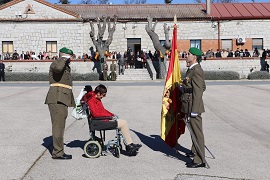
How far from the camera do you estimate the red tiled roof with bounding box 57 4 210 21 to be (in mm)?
45344

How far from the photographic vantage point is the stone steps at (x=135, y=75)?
122ft

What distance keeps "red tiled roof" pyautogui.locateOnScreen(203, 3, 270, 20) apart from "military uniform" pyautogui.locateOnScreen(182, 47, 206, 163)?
38.9 m

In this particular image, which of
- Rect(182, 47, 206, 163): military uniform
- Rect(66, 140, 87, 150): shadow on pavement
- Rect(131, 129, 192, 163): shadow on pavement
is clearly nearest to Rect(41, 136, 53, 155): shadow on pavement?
Rect(66, 140, 87, 150): shadow on pavement

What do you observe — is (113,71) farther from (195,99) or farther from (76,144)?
(195,99)

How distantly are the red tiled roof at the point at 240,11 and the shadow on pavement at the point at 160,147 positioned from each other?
36662 mm

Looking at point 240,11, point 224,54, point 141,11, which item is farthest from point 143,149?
point 240,11

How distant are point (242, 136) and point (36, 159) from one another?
5.07m

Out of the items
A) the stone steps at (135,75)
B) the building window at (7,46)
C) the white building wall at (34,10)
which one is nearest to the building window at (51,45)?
the white building wall at (34,10)

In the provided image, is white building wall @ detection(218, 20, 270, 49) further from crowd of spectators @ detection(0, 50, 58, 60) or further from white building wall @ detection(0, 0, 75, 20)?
crowd of spectators @ detection(0, 50, 58, 60)

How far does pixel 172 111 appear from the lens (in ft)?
27.9

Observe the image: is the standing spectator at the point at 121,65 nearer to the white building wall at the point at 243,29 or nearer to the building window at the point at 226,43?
the white building wall at the point at 243,29

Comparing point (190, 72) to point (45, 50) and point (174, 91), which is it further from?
point (45, 50)

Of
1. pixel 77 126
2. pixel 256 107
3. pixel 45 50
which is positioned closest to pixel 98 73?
pixel 45 50

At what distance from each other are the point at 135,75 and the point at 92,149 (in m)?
29.5
